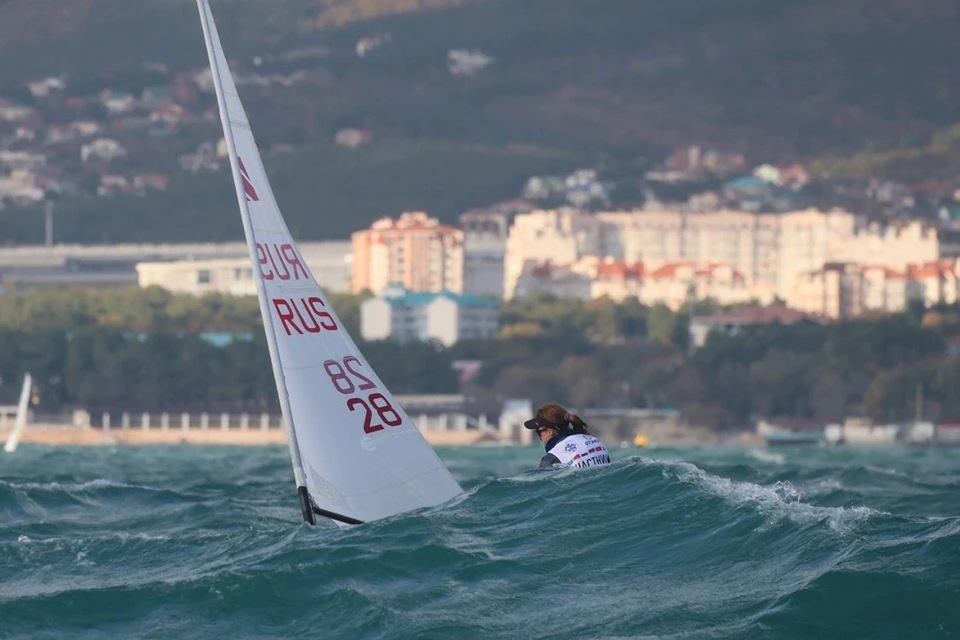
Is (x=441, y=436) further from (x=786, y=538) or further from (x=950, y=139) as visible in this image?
(x=950, y=139)

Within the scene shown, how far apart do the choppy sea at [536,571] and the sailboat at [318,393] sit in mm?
213

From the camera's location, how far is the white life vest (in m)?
14.7

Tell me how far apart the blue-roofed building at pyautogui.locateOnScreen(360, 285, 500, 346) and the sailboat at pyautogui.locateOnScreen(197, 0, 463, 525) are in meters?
97.3

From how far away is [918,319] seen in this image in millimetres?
120188

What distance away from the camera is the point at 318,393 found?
1407 cm

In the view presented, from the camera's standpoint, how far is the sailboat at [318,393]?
13.9m

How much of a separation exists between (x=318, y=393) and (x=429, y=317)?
341ft

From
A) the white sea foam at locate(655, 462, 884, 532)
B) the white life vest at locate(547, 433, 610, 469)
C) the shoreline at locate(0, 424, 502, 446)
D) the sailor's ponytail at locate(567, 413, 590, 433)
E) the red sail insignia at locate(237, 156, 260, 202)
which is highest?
the red sail insignia at locate(237, 156, 260, 202)

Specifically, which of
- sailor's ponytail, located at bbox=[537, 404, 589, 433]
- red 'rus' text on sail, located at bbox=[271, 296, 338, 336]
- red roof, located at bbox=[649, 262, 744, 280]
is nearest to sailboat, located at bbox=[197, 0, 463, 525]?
red 'rus' text on sail, located at bbox=[271, 296, 338, 336]

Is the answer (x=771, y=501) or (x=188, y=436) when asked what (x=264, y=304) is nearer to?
(x=771, y=501)

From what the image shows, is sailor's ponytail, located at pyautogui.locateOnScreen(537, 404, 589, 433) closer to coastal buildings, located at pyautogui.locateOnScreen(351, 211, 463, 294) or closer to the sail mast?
the sail mast

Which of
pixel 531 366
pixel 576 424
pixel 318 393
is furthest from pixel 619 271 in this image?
pixel 318 393

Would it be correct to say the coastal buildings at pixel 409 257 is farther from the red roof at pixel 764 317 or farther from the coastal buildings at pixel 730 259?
the red roof at pixel 764 317

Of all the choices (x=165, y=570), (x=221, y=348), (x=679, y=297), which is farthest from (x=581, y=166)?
(x=165, y=570)
